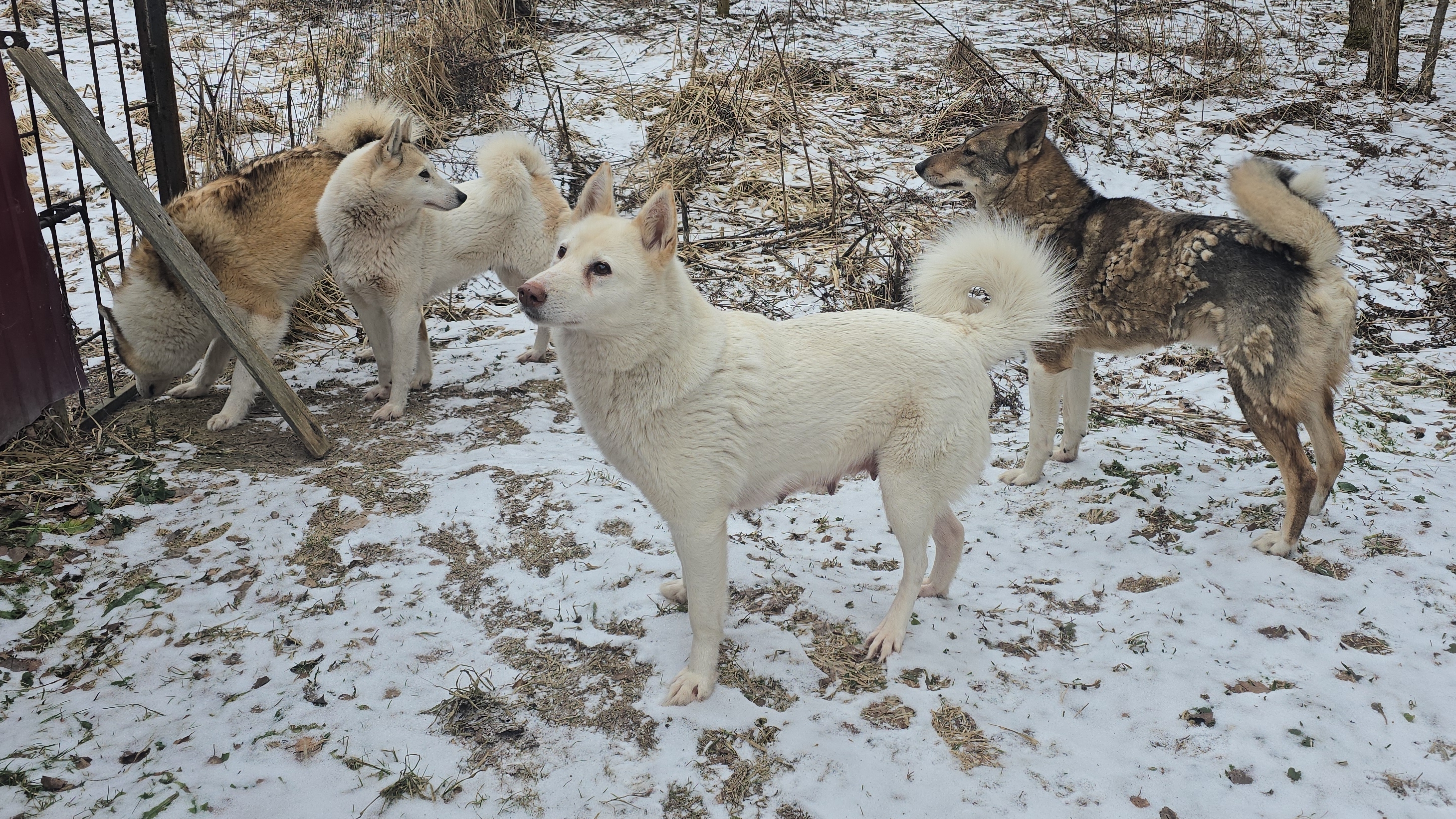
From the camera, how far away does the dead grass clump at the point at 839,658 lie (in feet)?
9.53

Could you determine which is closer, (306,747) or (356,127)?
(306,747)

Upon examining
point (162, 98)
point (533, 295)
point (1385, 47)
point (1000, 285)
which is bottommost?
point (1000, 285)

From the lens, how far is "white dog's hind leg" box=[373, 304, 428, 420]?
491 centimetres

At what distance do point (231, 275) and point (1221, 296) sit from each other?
4.99 meters

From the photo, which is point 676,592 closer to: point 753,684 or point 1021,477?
point 753,684

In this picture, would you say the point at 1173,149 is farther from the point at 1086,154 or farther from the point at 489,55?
the point at 489,55

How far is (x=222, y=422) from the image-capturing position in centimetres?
461

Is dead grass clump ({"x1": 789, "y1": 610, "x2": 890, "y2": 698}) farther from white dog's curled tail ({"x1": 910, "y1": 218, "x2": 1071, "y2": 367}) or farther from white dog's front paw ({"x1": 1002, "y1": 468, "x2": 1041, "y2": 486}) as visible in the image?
white dog's front paw ({"x1": 1002, "y1": 468, "x2": 1041, "y2": 486})

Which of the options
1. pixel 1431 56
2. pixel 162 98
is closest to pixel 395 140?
pixel 162 98

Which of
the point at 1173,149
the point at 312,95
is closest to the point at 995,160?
the point at 1173,149

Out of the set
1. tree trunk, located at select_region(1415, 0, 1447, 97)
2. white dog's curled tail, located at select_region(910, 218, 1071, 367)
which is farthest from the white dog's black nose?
tree trunk, located at select_region(1415, 0, 1447, 97)

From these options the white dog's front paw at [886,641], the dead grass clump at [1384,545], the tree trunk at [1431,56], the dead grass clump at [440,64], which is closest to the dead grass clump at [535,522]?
the white dog's front paw at [886,641]

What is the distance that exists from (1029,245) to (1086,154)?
5878 mm

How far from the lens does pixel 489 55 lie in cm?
873
